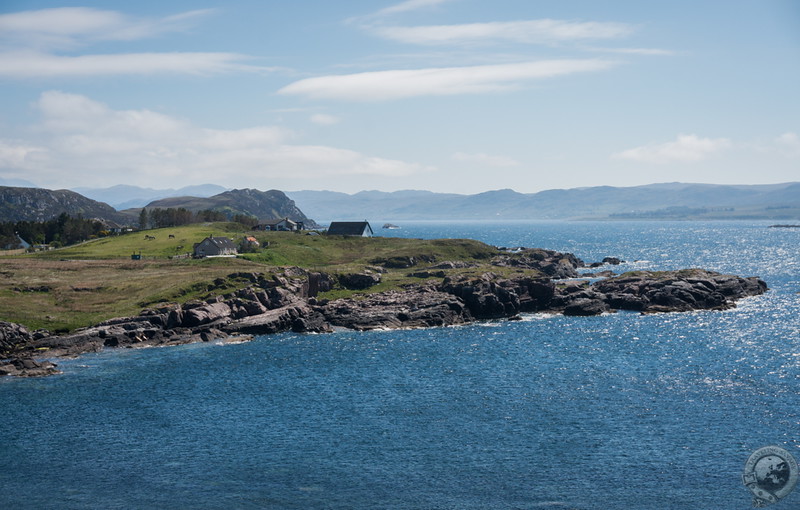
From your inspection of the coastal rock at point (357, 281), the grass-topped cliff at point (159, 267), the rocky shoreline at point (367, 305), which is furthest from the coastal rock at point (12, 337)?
the coastal rock at point (357, 281)

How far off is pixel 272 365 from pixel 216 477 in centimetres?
3009

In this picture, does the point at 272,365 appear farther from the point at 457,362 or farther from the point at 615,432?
the point at 615,432

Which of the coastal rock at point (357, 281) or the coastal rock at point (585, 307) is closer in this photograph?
the coastal rock at point (585, 307)

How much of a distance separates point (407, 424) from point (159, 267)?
3258 inches

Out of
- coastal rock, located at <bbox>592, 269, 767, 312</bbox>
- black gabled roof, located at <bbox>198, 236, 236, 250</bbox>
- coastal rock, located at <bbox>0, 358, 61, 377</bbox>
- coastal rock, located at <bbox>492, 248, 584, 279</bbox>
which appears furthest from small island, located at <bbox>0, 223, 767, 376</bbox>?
black gabled roof, located at <bbox>198, 236, 236, 250</bbox>

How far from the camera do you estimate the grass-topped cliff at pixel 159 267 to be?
9494 centimetres

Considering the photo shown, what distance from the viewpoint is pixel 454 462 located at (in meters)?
47.1

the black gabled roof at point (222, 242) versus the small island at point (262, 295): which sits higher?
the black gabled roof at point (222, 242)

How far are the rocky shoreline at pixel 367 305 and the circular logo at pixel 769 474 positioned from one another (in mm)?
56152

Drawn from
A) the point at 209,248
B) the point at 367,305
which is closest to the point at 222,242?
the point at 209,248

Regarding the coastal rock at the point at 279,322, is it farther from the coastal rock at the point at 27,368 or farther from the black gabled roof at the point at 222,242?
the black gabled roof at the point at 222,242

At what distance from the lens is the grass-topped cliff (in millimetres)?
94938

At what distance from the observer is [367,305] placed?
104 metres

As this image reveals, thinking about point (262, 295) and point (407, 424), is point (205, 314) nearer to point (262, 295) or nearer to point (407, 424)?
point (262, 295)
